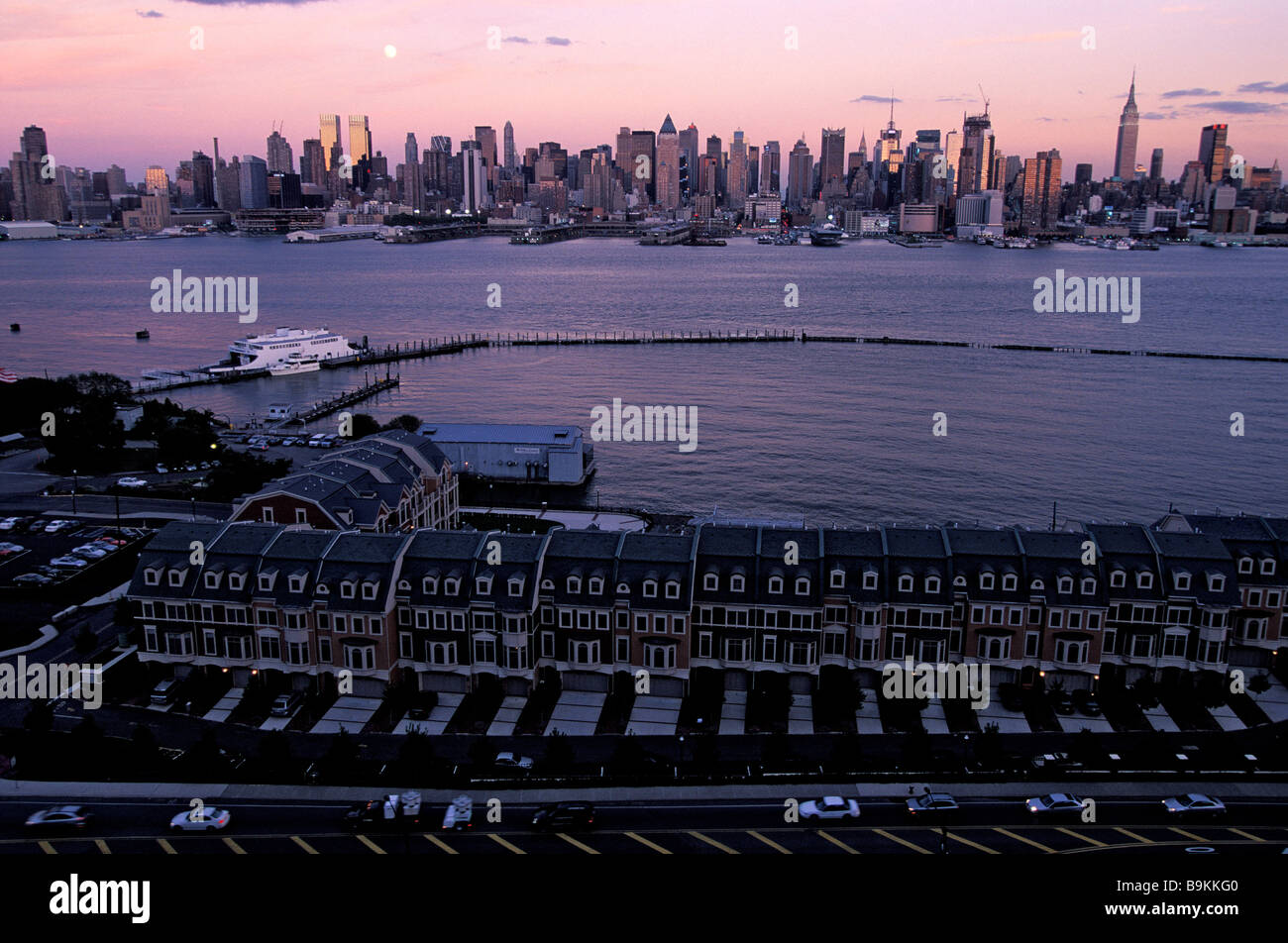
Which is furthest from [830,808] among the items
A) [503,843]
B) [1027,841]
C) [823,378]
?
[823,378]

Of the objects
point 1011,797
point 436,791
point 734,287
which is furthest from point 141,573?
point 734,287

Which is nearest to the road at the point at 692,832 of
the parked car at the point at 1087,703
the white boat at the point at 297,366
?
the parked car at the point at 1087,703

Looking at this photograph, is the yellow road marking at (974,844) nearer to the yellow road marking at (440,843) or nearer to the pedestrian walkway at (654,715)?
the pedestrian walkway at (654,715)

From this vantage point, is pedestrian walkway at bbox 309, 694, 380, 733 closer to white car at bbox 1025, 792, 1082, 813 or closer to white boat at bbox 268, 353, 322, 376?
white car at bbox 1025, 792, 1082, 813
